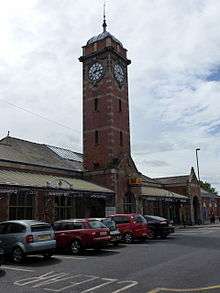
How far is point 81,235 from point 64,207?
14686mm

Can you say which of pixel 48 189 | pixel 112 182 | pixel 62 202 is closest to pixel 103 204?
pixel 112 182

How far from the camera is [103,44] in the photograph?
128 feet

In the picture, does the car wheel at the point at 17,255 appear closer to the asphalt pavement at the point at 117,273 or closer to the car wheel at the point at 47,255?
the asphalt pavement at the point at 117,273

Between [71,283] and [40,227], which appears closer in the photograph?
[71,283]

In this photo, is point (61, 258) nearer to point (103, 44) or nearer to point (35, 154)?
point (35, 154)

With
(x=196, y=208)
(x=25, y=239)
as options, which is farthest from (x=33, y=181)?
(x=196, y=208)

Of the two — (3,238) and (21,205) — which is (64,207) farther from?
(3,238)

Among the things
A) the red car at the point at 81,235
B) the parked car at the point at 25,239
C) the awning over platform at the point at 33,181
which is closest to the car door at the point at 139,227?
the red car at the point at 81,235

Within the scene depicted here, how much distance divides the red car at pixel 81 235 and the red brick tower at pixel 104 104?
18533 mm

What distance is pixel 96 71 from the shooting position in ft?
129

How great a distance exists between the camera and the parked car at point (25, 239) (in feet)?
47.4

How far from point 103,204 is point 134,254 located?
1897cm

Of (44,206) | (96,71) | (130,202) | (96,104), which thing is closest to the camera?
(44,206)

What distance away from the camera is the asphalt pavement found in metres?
9.66
